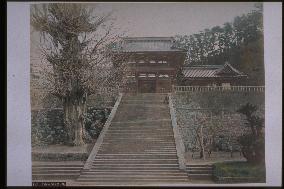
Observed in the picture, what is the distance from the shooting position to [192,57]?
6.79 ft

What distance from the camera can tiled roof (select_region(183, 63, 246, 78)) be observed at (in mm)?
2010

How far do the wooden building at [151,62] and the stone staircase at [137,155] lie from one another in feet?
0.24

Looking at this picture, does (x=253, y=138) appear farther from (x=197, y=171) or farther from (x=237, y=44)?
(x=237, y=44)

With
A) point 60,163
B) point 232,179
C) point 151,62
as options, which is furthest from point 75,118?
point 232,179

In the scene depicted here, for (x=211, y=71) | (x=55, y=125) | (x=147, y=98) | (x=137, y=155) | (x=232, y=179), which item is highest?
(x=211, y=71)

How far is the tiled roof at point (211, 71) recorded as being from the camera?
2.01 metres

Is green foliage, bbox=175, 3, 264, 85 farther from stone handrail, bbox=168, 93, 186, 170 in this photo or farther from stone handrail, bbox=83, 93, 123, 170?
stone handrail, bbox=83, 93, 123, 170

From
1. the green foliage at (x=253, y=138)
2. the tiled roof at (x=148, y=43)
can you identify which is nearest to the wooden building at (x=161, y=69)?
the tiled roof at (x=148, y=43)

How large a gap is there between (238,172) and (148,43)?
0.71 meters

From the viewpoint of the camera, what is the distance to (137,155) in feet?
6.63

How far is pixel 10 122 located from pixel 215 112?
3.07ft

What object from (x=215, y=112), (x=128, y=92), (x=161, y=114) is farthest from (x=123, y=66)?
(x=215, y=112)

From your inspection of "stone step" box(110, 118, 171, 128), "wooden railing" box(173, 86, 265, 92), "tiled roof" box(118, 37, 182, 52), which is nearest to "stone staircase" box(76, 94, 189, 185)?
"stone step" box(110, 118, 171, 128)

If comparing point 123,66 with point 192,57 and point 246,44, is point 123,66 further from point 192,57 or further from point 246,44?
point 246,44
